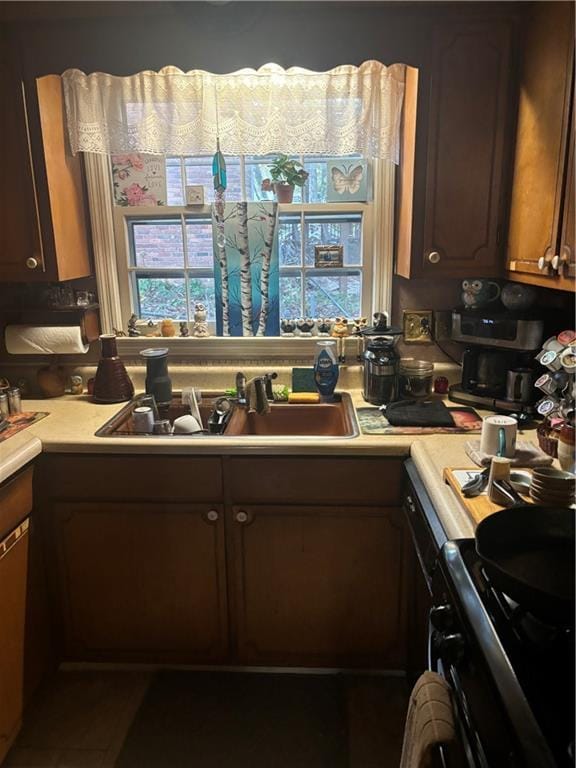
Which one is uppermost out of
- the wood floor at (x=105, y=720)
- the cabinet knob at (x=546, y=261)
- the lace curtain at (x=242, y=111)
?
the lace curtain at (x=242, y=111)

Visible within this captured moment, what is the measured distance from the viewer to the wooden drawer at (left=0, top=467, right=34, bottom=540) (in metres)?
1.62

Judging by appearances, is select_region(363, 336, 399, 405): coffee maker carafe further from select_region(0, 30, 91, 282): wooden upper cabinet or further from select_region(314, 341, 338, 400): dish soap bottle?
select_region(0, 30, 91, 282): wooden upper cabinet

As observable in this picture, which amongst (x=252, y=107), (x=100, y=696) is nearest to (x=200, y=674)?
(x=100, y=696)

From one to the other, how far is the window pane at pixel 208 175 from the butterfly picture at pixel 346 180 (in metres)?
0.38

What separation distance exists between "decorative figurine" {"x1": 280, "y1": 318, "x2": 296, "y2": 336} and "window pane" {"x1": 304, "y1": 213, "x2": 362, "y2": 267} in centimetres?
27

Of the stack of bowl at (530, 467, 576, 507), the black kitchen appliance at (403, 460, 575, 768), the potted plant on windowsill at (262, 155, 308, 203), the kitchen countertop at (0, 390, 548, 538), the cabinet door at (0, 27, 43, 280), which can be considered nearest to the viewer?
the black kitchen appliance at (403, 460, 575, 768)

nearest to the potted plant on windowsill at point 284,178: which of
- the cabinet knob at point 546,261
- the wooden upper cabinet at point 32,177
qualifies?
the wooden upper cabinet at point 32,177

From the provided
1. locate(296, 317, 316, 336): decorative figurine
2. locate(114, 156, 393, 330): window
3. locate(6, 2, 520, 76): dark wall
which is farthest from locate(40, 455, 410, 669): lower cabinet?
locate(6, 2, 520, 76): dark wall

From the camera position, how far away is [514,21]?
1772 mm

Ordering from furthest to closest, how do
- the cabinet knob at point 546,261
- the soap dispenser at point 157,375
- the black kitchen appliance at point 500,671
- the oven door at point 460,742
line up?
the soap dispenser at point 157,375 → the cabinet knob at point 546,261 → the oven door at point 460,742 → the black kitchen appliance at point 500,671

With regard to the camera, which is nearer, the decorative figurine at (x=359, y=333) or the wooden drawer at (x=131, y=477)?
the wooden drawer at (x=131, y=477)

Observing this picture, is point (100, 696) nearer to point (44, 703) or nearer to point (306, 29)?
point (44, 703)

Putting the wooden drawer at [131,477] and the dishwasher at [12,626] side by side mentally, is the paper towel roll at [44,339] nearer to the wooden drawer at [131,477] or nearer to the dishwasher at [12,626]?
the wooden drawer at [131,477]

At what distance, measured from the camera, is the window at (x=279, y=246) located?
2.30 m
